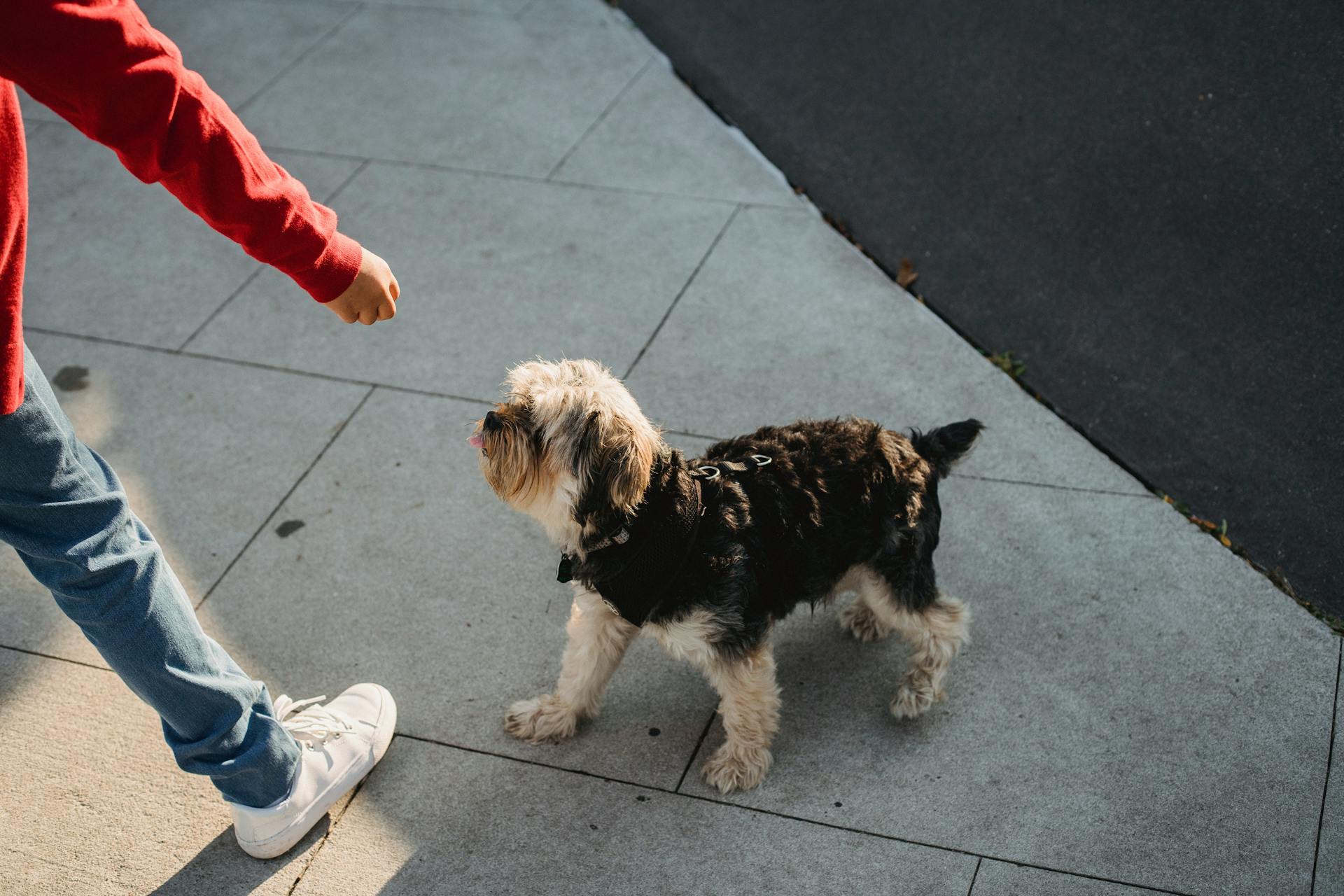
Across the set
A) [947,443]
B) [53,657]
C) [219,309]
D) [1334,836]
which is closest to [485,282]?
[219,309]

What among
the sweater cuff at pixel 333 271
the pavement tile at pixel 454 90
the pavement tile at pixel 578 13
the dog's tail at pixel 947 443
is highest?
the sweater cuff at pixel 333 271

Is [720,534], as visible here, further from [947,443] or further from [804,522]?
[947,443]

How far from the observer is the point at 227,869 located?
302 cm

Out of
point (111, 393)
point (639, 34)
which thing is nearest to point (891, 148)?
point (639, 34)

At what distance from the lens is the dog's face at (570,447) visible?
2656mm

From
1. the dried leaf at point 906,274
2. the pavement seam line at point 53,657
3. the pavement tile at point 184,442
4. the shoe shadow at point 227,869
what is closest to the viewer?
the shoe shadow at point 227,869

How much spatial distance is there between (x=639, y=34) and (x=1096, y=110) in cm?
336

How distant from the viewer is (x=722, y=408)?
458 centimetres

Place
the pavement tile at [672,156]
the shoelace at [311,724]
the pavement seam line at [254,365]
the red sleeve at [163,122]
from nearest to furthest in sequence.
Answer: the red sleeve at [163,122] → the shoelace at [311,724] → the pavement seam line at [254,365] → the pavement tile at [672,156]

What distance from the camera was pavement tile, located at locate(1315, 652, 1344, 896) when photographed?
287 centimetres

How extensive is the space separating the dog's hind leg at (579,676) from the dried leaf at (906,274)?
281 centimetres

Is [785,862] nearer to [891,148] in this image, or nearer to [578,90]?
[891,148]

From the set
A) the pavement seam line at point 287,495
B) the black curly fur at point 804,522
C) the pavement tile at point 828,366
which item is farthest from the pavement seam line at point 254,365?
the black curly fur at point 804,522

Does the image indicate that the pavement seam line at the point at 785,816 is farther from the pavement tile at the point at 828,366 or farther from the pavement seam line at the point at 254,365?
the pavement seam line at the point at 254,365
